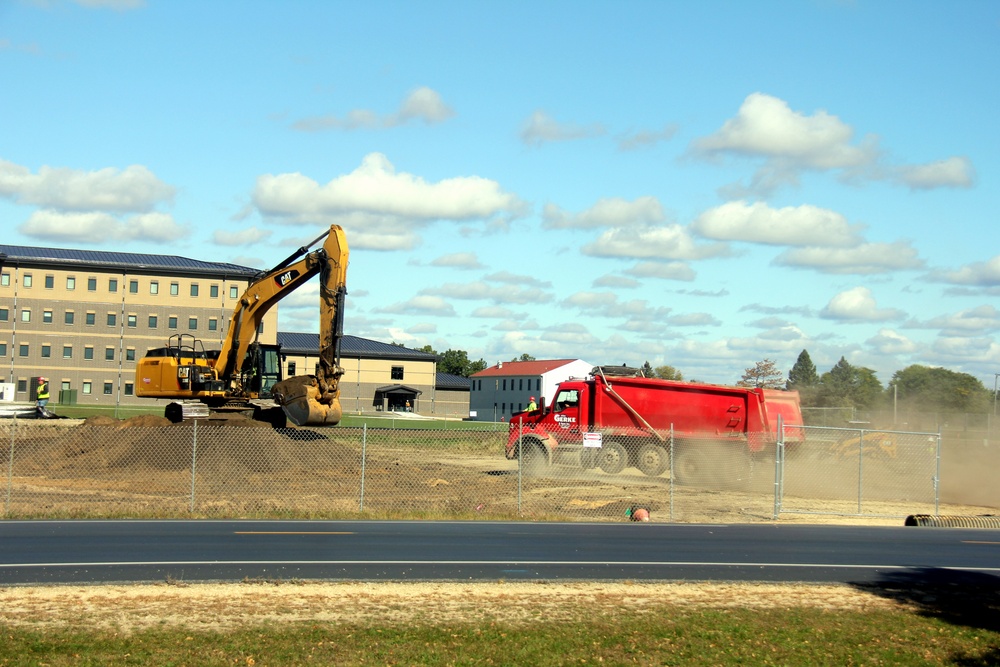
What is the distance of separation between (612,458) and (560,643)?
814 inches

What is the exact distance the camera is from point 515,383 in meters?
118

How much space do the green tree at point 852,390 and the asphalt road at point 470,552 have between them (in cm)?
5923

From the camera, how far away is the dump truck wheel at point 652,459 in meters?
31.5

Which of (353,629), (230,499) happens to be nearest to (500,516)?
(230,499)

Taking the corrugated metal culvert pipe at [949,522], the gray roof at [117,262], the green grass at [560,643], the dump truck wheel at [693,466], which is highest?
the gray roof at [117,262]

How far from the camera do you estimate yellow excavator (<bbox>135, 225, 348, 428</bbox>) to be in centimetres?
3123

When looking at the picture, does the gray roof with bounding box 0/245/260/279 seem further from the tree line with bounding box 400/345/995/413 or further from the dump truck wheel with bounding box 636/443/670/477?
the dump truck wheel with bounding box 636/443/670/477

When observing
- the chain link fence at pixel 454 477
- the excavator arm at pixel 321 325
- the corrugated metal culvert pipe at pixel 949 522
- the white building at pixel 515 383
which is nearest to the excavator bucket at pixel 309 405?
the excavator arm at pixel 321 325

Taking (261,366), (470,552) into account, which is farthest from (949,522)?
(261,366)

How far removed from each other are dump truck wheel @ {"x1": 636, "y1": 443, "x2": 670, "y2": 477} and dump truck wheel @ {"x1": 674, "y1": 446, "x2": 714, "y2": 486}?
402 mm

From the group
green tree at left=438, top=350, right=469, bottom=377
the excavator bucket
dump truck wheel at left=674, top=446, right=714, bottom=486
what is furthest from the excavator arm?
green tree at left=438, top=350, right=469, bottom=377

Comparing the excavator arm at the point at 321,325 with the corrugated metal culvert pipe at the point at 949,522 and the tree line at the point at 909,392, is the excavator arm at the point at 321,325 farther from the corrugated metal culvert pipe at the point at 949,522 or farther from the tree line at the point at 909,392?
the tree line at the point at 909,392

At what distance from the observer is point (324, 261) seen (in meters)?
32.3

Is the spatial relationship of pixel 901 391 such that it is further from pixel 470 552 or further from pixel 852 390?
pixel 470 552
